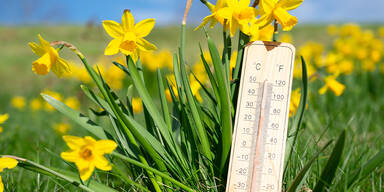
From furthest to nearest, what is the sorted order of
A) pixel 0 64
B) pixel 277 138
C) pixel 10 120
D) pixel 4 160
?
1. pixel 0 64
2. pixel 10 120
3. pixel 277 138
4. pixel 4 160

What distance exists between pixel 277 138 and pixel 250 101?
16cm

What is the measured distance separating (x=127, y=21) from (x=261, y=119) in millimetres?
556

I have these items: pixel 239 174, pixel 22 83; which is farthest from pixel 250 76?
pixel 22 83

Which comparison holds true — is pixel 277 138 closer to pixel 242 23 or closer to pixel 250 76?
pixel 250 76

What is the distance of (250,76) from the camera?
121 cm

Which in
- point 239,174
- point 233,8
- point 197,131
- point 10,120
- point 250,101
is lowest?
point 10,120

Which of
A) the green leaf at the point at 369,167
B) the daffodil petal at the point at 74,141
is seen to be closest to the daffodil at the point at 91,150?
the daffodil petal at the point at 74,141

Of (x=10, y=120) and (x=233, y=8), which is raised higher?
(x=233, y=8)

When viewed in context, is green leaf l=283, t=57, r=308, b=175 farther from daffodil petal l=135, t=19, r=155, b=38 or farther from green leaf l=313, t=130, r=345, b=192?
daffodil petal l=135, t=19, r=155, b=38

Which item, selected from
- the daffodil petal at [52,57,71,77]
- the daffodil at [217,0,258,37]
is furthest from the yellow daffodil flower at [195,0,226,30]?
the daffodil petal at [52,57,71,77]

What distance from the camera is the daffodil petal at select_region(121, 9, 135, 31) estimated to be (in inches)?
43.5

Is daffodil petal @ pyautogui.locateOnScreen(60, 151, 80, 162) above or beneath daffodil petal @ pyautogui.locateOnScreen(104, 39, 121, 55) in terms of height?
beneath

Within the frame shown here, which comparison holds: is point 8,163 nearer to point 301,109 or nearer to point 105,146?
point 105,146

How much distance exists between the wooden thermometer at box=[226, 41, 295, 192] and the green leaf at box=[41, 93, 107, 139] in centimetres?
49
